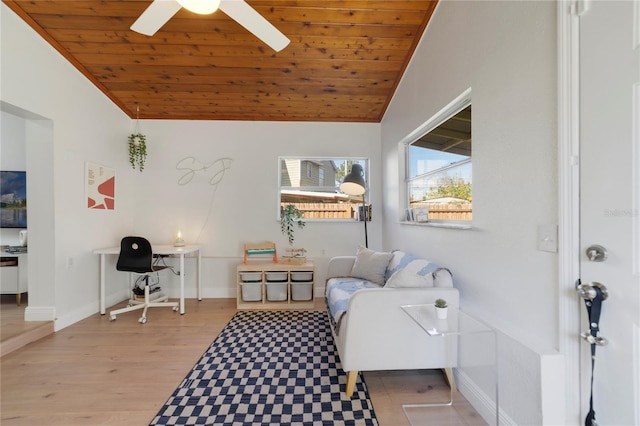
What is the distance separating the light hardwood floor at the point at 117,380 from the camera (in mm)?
1625

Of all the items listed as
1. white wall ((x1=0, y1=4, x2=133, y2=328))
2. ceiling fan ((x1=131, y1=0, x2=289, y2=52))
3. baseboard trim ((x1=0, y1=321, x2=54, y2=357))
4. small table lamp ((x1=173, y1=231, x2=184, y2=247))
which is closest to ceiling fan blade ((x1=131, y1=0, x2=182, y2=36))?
ceiling fan ((x1=131, y1=0, x2=289, y2=52))

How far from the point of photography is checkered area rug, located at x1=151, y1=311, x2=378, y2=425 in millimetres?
1606

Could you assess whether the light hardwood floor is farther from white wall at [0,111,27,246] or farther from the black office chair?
white wall at [0,111,27,246]

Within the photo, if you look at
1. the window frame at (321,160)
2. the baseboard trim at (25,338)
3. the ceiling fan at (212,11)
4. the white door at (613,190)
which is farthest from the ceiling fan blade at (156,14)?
the baseboard trim at (25,338)

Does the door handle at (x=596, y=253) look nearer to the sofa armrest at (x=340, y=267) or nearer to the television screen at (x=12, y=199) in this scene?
the sofa armrest at (x=340, y=267)

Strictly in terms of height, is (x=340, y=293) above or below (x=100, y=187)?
below

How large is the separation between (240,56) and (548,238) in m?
3.00

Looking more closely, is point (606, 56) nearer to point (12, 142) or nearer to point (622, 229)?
point (622, 229)

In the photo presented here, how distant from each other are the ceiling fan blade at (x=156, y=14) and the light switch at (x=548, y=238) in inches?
91.7

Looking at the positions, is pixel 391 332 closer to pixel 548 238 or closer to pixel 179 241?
pixel 548 238

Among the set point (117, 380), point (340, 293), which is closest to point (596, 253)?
point (340, 293)

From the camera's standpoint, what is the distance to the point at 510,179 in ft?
4.86

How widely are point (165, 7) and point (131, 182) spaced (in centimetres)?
283

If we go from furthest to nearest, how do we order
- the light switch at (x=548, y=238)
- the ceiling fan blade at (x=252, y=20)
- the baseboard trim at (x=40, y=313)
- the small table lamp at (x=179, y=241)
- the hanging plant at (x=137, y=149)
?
the hanging plant at (x=137, y=149)
the small table lamp at (x=179, y=241)
the baseboard trim at (x=40, y=313)
the ceiling fan blade at (x=252, y=20)
the light switch at (x=548, y=238)
